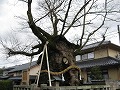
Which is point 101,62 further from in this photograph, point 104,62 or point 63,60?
point 63,60

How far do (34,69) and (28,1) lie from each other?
93.4ft

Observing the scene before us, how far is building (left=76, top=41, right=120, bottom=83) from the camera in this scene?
62.7ft

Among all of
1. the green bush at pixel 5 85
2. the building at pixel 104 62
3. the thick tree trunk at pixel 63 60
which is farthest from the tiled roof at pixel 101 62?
the thick tree trunk at pixel 63 60

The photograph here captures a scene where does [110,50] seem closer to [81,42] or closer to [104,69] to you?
[104,69]

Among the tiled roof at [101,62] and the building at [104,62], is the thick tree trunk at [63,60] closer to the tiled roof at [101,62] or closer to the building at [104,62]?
the building at [104,62]

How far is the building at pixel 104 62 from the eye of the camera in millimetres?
19125

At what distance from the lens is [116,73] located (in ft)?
62.8

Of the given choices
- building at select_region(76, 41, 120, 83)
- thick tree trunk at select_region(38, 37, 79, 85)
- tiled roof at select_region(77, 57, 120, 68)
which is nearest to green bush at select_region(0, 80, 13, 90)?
building at select_region(76, 41, 120, 83)

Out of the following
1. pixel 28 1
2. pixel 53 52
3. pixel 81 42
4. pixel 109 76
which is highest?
pixel 28 1

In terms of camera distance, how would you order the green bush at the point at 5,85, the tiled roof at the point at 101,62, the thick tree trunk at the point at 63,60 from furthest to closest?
the tiled roof at the point at 101,62 < the green bush at the point at 5,85 < the thick tree trunk at the point at 63,60

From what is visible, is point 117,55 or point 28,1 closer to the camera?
point 28,1

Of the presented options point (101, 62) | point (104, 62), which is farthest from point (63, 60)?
point (101, 62)

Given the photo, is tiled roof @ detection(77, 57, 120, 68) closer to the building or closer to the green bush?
the building

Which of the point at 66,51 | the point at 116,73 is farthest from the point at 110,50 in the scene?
the point at 66,51
